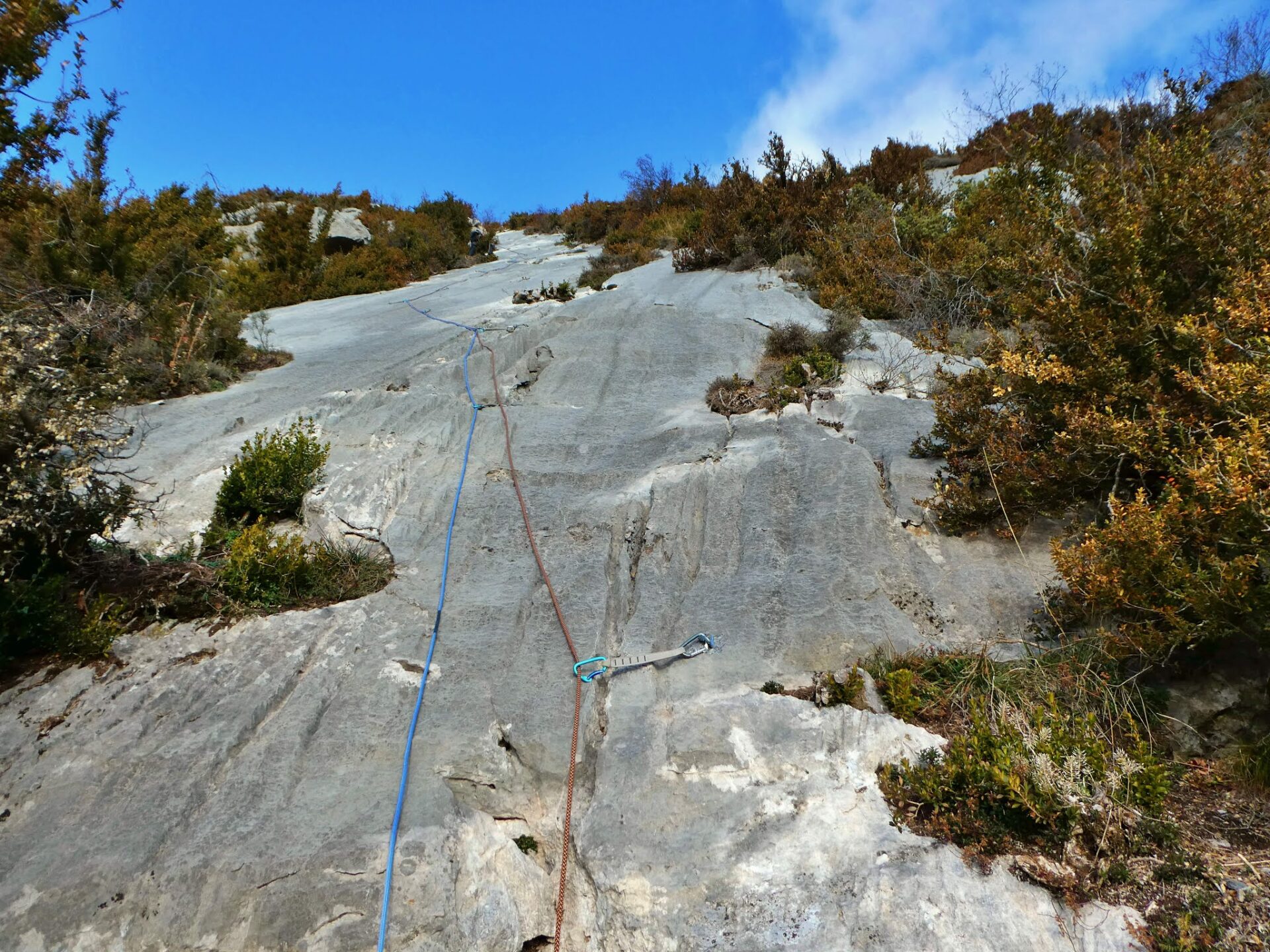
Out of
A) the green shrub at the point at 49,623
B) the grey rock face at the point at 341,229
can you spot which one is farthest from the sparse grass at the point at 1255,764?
the grey rock face at the point at 341,229

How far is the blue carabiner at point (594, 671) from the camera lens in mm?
5215

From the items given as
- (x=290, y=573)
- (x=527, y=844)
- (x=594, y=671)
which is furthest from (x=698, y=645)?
(x=290, y=573)

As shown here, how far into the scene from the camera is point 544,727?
4852mm

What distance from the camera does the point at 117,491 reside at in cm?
589

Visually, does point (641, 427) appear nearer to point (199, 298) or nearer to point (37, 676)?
point (37, 676)

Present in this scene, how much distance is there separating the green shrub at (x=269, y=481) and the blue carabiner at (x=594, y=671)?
356 cm

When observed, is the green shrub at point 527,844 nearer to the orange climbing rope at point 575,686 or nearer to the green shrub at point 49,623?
the orange climbing rope at point 575,686

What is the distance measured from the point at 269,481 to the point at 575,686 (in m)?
4.05

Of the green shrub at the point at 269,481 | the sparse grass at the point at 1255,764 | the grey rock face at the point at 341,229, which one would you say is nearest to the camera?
the sparse grass at the point at 1255,764

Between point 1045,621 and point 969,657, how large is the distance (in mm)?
764

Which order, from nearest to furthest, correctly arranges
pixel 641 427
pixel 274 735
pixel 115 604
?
pixel 274 735
pixel 115 604
pixel 641 427

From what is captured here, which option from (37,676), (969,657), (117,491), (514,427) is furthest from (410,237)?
(969,657)

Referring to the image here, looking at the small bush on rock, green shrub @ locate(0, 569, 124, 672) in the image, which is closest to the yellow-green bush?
green shrub @ locate(0, 569, 124, 672)

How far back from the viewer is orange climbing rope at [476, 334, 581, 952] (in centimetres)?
396
